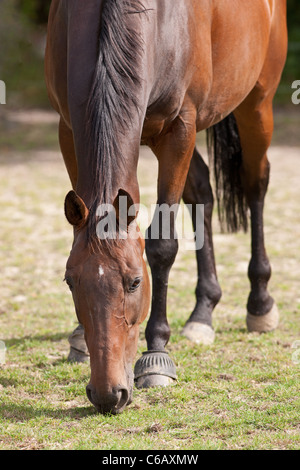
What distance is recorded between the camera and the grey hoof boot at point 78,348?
4160 mm

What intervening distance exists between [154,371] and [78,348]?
667mm

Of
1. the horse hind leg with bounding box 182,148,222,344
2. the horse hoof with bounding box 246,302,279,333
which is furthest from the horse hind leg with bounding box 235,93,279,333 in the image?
the horse hind leg with bounding box 182,148,222,344

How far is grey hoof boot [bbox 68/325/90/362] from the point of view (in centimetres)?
416

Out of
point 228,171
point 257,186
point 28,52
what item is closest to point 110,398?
point 257,186

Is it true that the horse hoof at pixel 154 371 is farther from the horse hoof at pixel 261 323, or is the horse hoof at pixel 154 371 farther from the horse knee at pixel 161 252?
A: the horse hoof at pixel 261 323

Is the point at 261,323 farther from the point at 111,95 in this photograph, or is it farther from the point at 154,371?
the point at 111,95

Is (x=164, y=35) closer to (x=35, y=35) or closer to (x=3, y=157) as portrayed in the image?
(x=3, y=157)

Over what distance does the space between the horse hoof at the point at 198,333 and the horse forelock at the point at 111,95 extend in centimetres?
182

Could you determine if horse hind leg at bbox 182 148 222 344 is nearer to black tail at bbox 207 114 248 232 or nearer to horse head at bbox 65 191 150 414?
black tail at bbox 207 114 248 232

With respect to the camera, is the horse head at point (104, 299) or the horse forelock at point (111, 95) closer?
the horse head at point (104, 299)

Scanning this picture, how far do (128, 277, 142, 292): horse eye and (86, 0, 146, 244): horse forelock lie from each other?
0.26 m

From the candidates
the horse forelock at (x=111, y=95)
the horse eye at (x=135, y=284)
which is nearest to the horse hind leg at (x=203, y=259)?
the horse eye at (x=135, y=284)

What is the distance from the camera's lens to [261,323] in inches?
191
